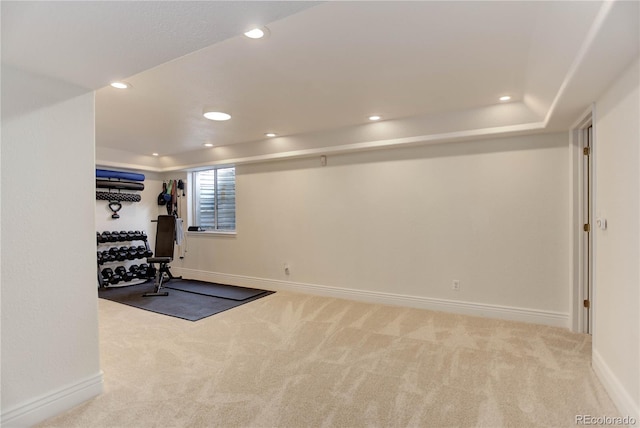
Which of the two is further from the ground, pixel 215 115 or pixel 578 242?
pixel 215 115

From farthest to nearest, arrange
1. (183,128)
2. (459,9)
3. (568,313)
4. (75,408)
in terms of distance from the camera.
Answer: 1. (183,128)
2. (568,313)
3. (75,408)
4. (459,9)

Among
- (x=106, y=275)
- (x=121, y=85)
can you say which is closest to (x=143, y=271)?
(x=106, y=275)

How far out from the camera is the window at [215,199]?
244 inches

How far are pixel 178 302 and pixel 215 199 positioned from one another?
2388mm

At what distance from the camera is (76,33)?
1531 mm

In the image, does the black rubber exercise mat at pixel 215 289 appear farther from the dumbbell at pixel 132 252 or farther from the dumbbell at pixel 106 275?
the dumbbell at pixel 106 275

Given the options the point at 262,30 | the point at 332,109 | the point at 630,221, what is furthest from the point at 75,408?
the point at 630,221

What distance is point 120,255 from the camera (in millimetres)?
5867

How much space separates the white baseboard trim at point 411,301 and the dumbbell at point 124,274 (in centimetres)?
142

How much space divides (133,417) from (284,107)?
117 inches

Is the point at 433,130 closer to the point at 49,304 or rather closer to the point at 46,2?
the point at 46,2

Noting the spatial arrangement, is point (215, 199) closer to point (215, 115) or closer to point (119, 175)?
point (119, 175)

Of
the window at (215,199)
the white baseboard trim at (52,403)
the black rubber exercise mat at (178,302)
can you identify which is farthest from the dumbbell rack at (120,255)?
the white baseboard trim at (52,403)

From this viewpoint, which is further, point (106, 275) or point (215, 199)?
point (215, 199)
